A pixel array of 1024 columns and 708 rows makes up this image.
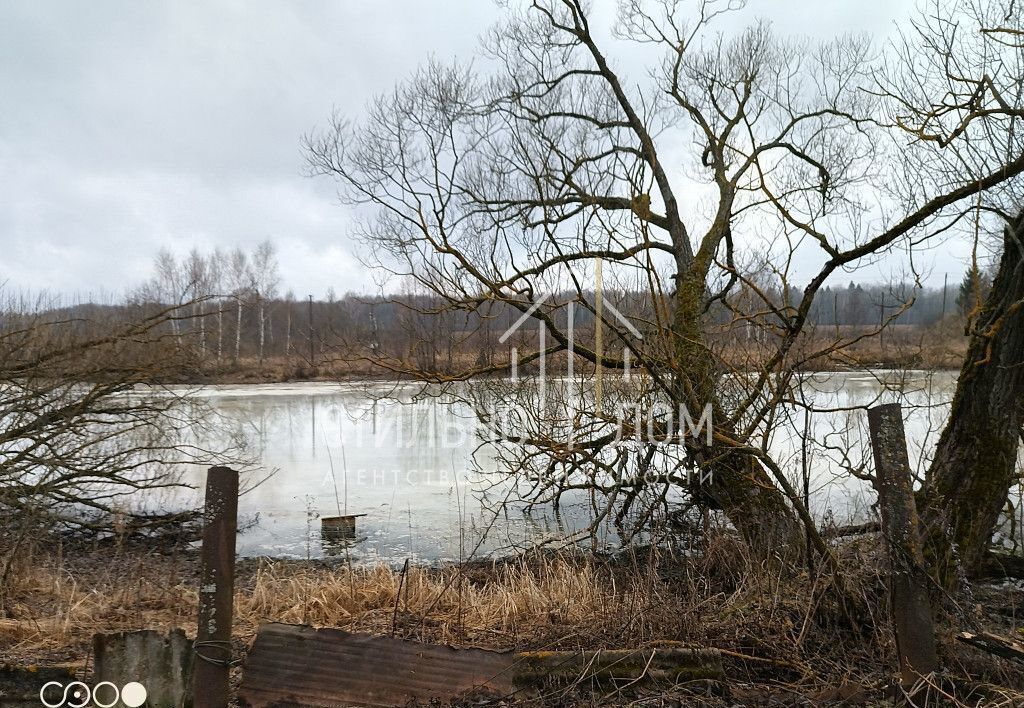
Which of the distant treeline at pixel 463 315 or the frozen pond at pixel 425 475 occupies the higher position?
the distant treeline at pixel 463 315

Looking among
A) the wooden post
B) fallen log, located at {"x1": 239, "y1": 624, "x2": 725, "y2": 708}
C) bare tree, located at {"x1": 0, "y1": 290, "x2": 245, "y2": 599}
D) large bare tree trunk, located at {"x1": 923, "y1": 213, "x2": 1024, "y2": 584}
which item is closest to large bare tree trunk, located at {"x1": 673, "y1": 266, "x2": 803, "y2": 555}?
large bare tree trunk, located at {"x1": 923, "y1": 213, "x2": 1024, "y2": 584}

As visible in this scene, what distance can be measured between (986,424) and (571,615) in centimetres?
317

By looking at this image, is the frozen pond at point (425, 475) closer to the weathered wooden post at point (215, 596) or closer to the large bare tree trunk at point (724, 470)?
the large bare tree trunk at point (724, 470)

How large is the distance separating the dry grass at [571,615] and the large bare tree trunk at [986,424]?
99cm

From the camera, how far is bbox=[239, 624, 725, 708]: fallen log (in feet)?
10.2

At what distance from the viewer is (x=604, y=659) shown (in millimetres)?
3252

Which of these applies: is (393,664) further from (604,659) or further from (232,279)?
(232,279)

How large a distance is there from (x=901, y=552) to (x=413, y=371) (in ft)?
16.5

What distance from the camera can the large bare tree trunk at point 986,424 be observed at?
15.8ft

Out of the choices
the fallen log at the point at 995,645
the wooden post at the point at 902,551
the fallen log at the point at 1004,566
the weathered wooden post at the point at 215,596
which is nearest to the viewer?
the weathered wooden post at the point at 215,596

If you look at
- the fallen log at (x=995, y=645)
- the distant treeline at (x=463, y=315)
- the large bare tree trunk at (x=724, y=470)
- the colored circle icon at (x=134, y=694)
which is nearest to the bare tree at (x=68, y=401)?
the distant treeline at (x=463, y=315)

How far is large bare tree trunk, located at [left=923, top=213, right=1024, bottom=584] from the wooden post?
1.87 meters

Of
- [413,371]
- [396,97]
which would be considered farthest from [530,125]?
[413,371]

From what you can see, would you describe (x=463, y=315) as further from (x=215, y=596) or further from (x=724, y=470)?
(x=215, y=596)
